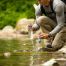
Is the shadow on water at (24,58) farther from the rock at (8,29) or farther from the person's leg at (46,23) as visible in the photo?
the rock at (8,29)

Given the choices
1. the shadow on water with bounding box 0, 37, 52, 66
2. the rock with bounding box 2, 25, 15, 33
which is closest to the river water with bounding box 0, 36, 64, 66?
the shadow on water with bounding box 0, 37, 52, 66

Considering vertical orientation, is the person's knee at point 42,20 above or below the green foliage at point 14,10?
above

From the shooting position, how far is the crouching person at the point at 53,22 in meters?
8.28

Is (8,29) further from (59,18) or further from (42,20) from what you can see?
(59,18)

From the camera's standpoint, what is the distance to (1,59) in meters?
7.41

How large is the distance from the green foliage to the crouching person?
11774 millimetres

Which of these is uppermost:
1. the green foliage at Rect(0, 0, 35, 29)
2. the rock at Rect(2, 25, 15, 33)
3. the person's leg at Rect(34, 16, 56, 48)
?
the person's leg at Rect(34, 16, 56, 48)

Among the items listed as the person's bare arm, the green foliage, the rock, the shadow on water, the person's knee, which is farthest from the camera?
the green foliage

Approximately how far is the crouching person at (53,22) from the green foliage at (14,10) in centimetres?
1177

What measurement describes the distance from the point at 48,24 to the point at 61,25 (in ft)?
2.75

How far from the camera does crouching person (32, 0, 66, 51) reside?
326 inches

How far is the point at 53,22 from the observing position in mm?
9047

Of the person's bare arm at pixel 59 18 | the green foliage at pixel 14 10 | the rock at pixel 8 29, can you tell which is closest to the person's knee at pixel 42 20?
the person's bare arm at pixel 59 18

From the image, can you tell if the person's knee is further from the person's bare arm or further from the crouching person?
the person's bare arm
